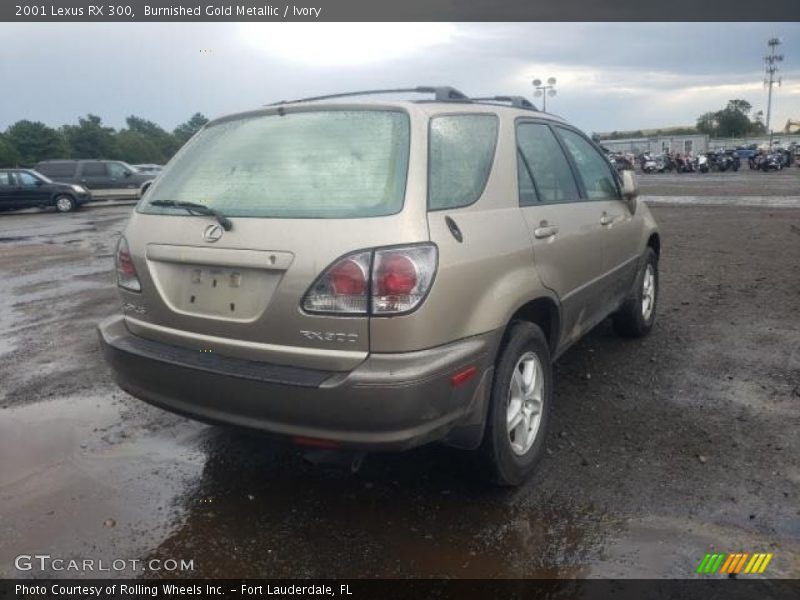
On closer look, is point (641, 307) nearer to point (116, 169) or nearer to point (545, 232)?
point (545, 232)

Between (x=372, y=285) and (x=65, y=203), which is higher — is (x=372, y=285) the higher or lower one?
the lower one

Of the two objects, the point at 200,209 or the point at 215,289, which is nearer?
the point at 215,289

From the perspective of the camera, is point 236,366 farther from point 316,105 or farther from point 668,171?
point 668,171

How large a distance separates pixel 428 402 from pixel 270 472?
1263 millimetres

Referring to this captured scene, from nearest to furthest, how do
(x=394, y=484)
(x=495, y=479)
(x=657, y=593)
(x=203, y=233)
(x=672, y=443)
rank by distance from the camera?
(x=657, y=593), (x=203, y=233), (x=495, y=479), (x=394, y=484), (x=672, y=443)

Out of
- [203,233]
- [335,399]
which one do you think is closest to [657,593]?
[335,399]

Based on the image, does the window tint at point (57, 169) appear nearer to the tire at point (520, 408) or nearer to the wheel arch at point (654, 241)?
the wheel arch at point (654, 241)

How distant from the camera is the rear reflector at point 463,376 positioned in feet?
8.45

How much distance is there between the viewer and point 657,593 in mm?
2426

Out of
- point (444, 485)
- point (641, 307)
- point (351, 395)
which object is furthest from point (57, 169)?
point (351, 395)

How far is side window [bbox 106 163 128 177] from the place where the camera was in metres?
25.6

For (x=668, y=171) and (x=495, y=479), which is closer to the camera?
(x=495, y=479)

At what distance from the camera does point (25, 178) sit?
21500mm

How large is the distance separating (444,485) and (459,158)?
1569mm
